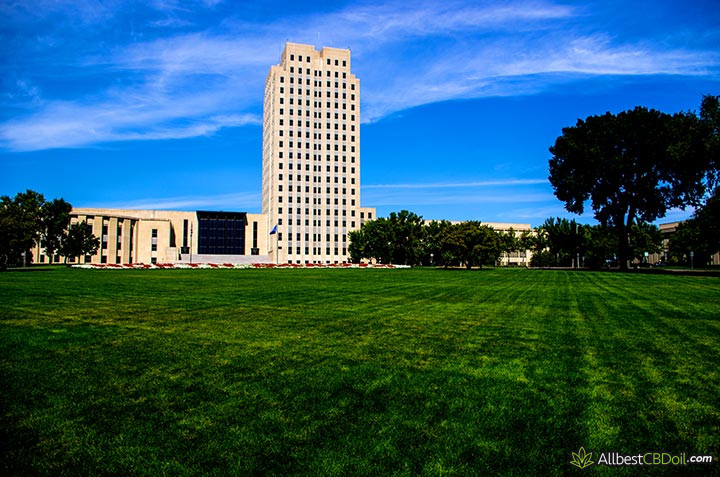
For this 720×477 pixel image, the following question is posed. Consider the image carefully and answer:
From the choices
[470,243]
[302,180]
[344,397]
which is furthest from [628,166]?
[302,180]

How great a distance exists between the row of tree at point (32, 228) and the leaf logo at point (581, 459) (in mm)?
62004

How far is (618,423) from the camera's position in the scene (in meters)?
5.42

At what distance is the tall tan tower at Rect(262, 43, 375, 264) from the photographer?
142500 millimetres

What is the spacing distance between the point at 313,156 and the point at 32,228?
315ft

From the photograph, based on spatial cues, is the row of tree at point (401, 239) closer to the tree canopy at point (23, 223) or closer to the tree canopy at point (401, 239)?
the tree canopy at point (401, 239)

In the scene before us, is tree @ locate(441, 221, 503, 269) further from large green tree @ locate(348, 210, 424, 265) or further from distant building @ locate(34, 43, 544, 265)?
distant building @ locate(34, 43, 544, 265)

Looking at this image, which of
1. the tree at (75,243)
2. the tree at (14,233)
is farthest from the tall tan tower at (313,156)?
the tree at (14,233)

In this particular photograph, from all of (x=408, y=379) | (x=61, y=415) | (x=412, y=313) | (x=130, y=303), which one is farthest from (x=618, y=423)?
(x=130, y=303)

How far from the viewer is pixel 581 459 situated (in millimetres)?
4684

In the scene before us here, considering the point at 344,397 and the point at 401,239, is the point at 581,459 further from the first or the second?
the point at 401,239

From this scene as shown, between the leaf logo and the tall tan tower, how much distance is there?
5392 inches

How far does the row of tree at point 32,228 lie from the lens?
52.7 meters

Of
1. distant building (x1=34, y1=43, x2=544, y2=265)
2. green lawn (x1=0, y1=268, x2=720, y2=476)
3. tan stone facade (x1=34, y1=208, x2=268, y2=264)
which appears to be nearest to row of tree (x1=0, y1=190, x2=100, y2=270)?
tan stone facade (x1=34, y1=208, x2=268, y2=264)

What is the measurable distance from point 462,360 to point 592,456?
348 centimetres
